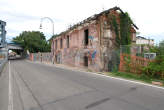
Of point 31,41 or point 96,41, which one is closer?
point 96,41

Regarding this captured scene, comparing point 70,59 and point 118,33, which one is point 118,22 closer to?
point 118,33

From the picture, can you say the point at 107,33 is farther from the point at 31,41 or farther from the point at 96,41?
the point at 31,41

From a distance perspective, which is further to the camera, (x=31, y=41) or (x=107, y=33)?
(x=31, y=41)

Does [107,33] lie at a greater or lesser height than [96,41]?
greater

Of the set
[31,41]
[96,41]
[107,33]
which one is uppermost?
[31,41]

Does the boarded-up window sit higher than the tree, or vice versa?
the tree

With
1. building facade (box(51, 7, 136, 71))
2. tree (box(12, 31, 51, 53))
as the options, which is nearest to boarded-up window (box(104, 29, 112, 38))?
building facade (box(51, 7, 136, 71))

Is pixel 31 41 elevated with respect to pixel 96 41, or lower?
A: elevated

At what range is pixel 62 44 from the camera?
21.1 m

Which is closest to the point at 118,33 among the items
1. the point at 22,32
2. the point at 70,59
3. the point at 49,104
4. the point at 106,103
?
the point at 70,59

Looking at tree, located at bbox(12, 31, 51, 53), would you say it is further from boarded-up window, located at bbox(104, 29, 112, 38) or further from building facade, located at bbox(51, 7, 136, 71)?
boarded-up window, located at bbox(104, 29, 112, 38)

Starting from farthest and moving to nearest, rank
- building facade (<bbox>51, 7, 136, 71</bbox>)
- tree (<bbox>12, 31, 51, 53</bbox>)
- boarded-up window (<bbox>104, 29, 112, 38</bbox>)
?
tree (<bbox>12, 31, 51, 53</bbox>) → boarded-up window (<bbox>104, 29, 112, 38</bbox>) → building facade (<bbox>51, 7, 136, 71</bbox>)

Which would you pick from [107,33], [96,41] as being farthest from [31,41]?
[107,33]

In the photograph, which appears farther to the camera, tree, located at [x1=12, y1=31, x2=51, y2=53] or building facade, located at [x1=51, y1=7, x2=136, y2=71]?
tree, located at [x1=12, y1=31, x2=51, y2=53]
